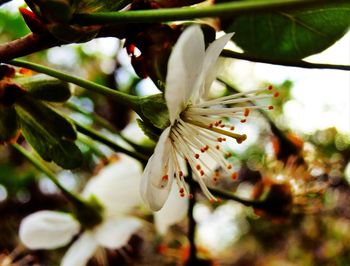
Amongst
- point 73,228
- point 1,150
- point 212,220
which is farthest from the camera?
point 212,220

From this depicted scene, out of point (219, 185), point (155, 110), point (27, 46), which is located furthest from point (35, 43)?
point (219, 185)

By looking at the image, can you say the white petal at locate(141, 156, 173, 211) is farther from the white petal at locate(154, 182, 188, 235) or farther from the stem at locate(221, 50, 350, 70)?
the white petal at locate(154, 182, 188, 235)

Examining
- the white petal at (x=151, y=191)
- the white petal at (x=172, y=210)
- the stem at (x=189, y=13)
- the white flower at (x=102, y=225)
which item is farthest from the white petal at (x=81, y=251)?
the stem at (x=189, y=13)

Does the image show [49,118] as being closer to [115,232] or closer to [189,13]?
[189,13]

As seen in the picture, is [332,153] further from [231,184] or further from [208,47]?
[208,47]

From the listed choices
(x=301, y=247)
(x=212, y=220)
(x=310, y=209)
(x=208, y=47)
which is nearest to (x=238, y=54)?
(x=208, y=47)

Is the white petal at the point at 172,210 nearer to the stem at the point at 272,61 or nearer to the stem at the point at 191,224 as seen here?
the stem at the point at 191,224
